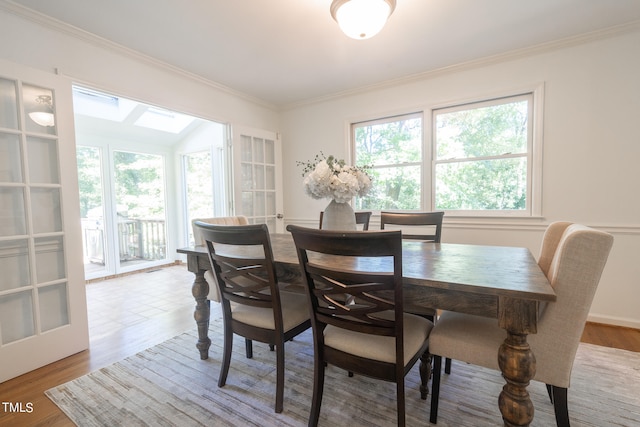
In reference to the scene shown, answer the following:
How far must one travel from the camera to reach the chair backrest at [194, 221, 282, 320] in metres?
1.33

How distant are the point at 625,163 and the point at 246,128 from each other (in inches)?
143

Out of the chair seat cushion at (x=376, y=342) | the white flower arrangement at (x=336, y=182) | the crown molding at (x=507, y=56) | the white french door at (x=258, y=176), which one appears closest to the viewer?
the chair seat cushion at (x=376, y=342)

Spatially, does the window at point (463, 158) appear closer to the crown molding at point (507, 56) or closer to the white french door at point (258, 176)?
the crown molding at point (507, 56)

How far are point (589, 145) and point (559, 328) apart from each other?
2.15 meters

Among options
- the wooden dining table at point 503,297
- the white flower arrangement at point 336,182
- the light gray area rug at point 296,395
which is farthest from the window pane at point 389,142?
the light gray area rug at point 296,395

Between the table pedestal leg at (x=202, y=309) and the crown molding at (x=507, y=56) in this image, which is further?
the crown molding at (x=507, y=56)

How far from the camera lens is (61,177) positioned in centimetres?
205

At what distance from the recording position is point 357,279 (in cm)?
108

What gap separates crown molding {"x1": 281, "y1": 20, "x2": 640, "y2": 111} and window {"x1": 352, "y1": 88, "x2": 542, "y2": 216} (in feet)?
1.12

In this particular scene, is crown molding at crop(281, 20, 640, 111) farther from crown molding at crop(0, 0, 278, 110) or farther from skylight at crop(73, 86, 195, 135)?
skylight at crop(73, 86, 195, 135)

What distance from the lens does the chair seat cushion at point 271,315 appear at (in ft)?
5.01

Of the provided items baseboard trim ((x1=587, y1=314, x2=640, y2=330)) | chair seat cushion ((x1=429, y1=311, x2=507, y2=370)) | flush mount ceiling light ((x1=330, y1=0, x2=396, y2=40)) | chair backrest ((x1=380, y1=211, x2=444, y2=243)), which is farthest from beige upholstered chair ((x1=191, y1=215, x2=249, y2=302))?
baseboard trim ((x1=587, y1=314, x2=640, y2=330))

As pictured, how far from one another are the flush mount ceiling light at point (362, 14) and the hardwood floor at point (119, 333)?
2.62 metres

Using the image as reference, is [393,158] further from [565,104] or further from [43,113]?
[43,113]
